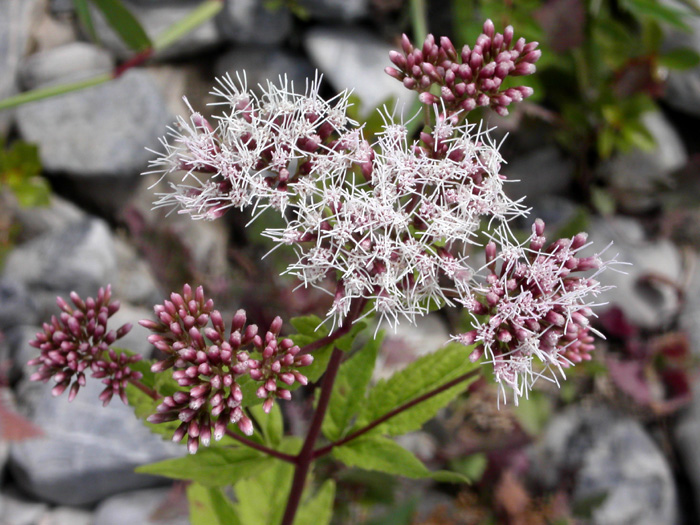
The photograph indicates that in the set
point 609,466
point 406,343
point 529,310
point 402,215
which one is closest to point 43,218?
point 406,343

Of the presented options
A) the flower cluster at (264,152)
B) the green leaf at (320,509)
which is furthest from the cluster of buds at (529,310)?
the green leaf at (320,509)

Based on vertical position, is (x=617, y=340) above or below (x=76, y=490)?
above

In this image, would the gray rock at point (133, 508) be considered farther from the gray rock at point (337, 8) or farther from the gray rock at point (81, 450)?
the gray rock at point (337, 8)

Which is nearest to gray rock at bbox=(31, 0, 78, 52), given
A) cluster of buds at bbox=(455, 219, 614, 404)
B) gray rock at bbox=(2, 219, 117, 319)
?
gray rock at bbox=(2, 219, 117, 319)

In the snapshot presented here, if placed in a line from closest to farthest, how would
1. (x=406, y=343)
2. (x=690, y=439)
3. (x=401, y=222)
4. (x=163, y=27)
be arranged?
(x=401, y=222)
(x=406, y=343)
(x=690, y=439)
(x=163, y=27)

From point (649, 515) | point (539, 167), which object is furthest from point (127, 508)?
point (539, 167)

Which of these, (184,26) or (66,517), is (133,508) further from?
(184,26)

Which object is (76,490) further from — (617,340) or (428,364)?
(617,340)
